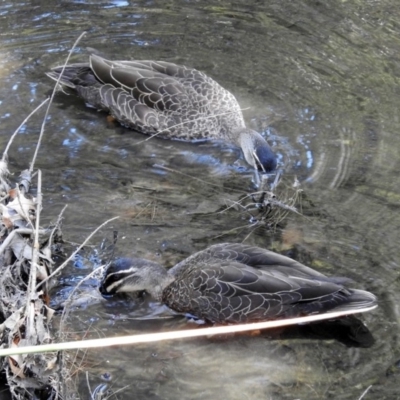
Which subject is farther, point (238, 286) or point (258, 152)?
point (258, 152)

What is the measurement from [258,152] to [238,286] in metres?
2.04

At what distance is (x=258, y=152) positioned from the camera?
305 inches

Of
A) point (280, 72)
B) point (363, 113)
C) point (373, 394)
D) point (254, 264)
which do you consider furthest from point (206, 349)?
point (280, 72)

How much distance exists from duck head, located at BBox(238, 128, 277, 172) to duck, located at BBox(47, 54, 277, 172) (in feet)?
0.89

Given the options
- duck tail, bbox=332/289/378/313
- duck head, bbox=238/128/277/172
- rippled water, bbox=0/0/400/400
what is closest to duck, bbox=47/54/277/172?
rippled water, bbox=0/0/400/400

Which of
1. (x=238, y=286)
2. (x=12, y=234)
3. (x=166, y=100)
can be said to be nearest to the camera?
(x=12, y=234)

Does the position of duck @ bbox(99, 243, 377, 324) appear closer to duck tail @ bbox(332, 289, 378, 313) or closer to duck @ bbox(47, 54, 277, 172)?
duck tail @ bbox(332, 289, 378, 313)

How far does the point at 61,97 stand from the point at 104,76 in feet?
1.79

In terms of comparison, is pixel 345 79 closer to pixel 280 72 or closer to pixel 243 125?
pixel 280 72

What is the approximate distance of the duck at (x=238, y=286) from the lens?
5926 millimetres

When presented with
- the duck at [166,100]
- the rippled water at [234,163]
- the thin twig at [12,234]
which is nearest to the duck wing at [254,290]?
the rippled water at [234,163]

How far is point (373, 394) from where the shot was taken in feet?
17.8

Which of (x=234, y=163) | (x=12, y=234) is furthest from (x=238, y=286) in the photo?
(x=234, y=163)

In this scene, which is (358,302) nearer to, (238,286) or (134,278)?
(238,286)
